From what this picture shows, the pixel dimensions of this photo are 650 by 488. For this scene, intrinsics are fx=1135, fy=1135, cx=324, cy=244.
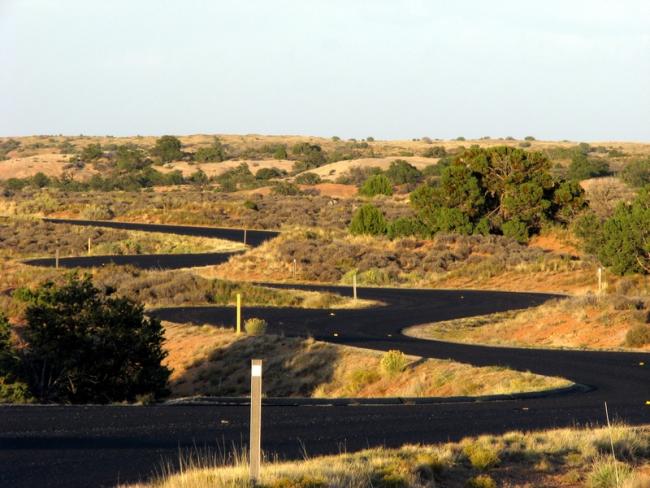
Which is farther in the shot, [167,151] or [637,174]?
[167,151]

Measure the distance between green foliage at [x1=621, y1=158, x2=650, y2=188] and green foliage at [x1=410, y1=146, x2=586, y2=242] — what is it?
34994 millimetres

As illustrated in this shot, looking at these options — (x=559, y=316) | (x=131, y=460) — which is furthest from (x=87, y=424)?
(x=559, y=316)

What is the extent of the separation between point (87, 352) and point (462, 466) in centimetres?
1268

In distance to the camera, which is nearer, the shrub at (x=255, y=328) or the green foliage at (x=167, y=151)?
the shrub at (x=255, y=328)

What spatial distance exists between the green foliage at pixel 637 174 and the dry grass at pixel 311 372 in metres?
67.4

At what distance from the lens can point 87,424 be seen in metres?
14.1

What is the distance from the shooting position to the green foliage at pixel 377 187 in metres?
95.9

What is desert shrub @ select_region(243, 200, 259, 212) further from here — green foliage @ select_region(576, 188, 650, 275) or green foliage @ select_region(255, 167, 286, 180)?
green foliage @ select_region(576, 188, 650, 275)

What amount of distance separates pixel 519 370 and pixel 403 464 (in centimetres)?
1266

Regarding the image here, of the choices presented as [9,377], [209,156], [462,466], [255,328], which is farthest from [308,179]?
[462,466]

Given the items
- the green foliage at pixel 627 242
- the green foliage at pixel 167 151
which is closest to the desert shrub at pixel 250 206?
the green foliage at pixel 627 242

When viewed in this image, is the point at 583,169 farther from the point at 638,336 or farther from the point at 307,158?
the point at 638,336

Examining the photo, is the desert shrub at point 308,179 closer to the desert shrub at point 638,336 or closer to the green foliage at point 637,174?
the green foliage at point 637,174

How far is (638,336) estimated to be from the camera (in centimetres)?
2844
